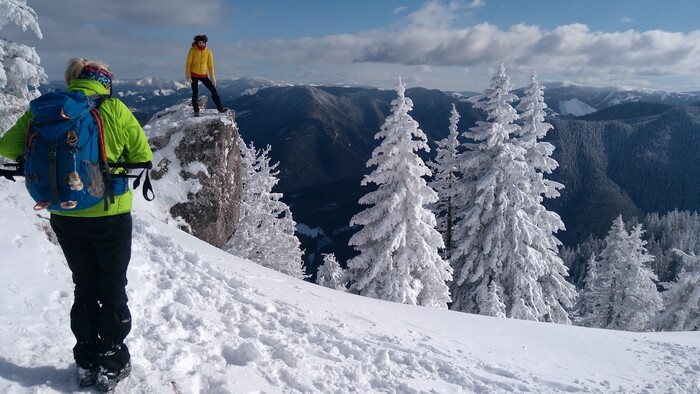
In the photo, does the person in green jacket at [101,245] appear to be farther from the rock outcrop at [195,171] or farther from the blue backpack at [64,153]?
the rock outcrop at [195,171]

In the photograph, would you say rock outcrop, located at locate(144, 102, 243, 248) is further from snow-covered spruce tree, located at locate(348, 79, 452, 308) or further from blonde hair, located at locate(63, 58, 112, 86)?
blonde hair, located at locate(63, 58, 112, 86)

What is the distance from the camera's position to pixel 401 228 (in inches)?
649

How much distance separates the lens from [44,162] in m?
3.01

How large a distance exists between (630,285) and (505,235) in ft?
54.9

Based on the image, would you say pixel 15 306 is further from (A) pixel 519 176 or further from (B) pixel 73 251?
(A) pixel 519 176

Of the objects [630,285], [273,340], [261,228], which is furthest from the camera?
[630,285]

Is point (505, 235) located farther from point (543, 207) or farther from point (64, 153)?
point (64, 153)

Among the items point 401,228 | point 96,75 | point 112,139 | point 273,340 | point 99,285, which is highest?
point 96,75

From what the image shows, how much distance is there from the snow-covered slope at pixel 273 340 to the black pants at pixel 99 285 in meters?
0.38

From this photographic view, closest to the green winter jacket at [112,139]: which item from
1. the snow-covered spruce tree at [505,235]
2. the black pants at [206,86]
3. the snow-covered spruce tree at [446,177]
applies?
the black pants at [206,86]

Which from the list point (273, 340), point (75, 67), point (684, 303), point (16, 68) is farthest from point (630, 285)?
point (16, 68)

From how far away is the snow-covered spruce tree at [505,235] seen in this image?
17859 mm

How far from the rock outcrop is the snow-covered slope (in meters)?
5.37

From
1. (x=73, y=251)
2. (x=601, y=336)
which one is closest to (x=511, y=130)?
(x=601, y=336)
